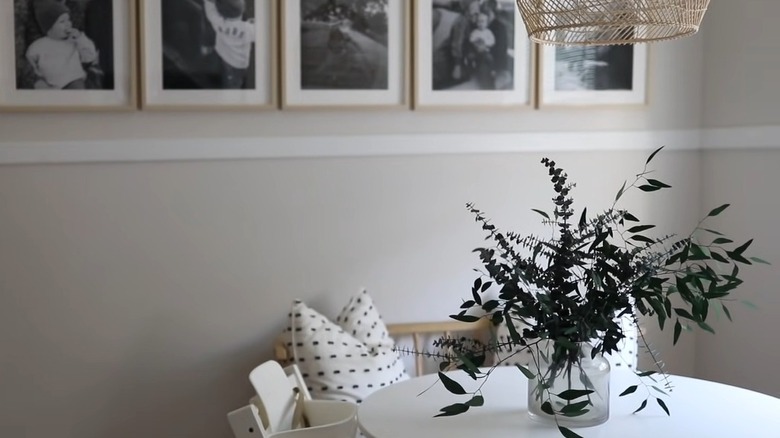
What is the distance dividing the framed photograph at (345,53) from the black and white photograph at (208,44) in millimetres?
131

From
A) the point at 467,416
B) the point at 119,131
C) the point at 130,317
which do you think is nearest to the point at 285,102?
the point at 119,131

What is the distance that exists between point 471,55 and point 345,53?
1.55 feet

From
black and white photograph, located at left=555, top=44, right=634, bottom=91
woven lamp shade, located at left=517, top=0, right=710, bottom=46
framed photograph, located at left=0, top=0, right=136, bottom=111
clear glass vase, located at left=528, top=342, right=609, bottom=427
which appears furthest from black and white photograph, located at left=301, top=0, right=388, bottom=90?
clear glass vase, located at left=528, top=342, right=609, bottom=427

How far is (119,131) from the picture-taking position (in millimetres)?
3174

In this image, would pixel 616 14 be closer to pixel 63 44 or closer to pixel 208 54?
pixel 208 54

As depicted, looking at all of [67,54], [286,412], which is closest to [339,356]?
[286,412]

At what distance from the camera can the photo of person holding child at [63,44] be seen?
308cm

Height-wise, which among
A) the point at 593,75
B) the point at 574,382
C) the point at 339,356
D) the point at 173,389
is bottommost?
the point at 173,389

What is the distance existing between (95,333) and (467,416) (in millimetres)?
1504

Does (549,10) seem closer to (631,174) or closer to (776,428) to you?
(776,428)

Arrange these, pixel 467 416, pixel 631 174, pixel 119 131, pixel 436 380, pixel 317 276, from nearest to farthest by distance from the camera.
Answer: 1. pixel 467 416
2. pixel 436 380
3. pixel 119 131
4. pixel 317 276
5. pixel 631 174

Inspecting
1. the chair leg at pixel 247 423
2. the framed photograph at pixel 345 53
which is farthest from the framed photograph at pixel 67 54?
the chair leg at pixel 247 423

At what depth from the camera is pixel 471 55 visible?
11.4 ft

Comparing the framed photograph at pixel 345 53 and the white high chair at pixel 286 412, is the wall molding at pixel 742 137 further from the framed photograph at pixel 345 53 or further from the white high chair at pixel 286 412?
the white high chair at pixel 286 412
